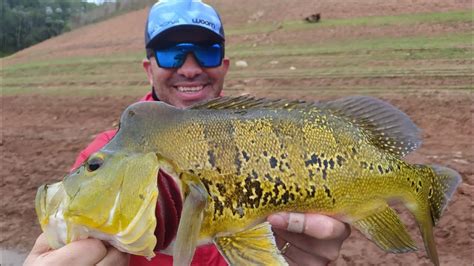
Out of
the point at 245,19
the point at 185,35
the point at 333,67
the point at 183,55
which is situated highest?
the point at 185,35

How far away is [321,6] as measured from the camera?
746 inches

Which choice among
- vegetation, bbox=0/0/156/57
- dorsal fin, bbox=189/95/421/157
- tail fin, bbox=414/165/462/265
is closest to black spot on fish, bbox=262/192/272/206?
dorsal fin, bbox=189/95/421/157

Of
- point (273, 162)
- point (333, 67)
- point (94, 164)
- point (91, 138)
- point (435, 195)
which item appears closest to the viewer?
point (94, 164)

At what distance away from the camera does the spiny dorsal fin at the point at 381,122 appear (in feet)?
7.95

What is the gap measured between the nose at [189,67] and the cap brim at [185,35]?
110 millimetres

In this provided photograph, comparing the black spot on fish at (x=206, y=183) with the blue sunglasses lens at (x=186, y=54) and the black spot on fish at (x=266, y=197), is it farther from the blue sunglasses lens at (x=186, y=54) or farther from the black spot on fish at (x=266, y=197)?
the blue sunglasses lens at (x=186, y=54)

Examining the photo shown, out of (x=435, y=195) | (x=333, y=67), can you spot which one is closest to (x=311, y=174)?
(x=435, y=195)

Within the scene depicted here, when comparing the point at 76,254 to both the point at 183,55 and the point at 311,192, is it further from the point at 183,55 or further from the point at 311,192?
the point at 183,55

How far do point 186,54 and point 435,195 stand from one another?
166 centimetres

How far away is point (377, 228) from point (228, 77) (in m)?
9.95

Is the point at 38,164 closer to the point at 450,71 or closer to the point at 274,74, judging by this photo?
the point at 274,74

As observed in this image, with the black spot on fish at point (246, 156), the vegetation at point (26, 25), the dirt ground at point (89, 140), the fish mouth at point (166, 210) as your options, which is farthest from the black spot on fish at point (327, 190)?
the vegetation at point (26, 25)

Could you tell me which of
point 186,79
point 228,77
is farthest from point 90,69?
point 186,79

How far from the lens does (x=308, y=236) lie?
244cm
